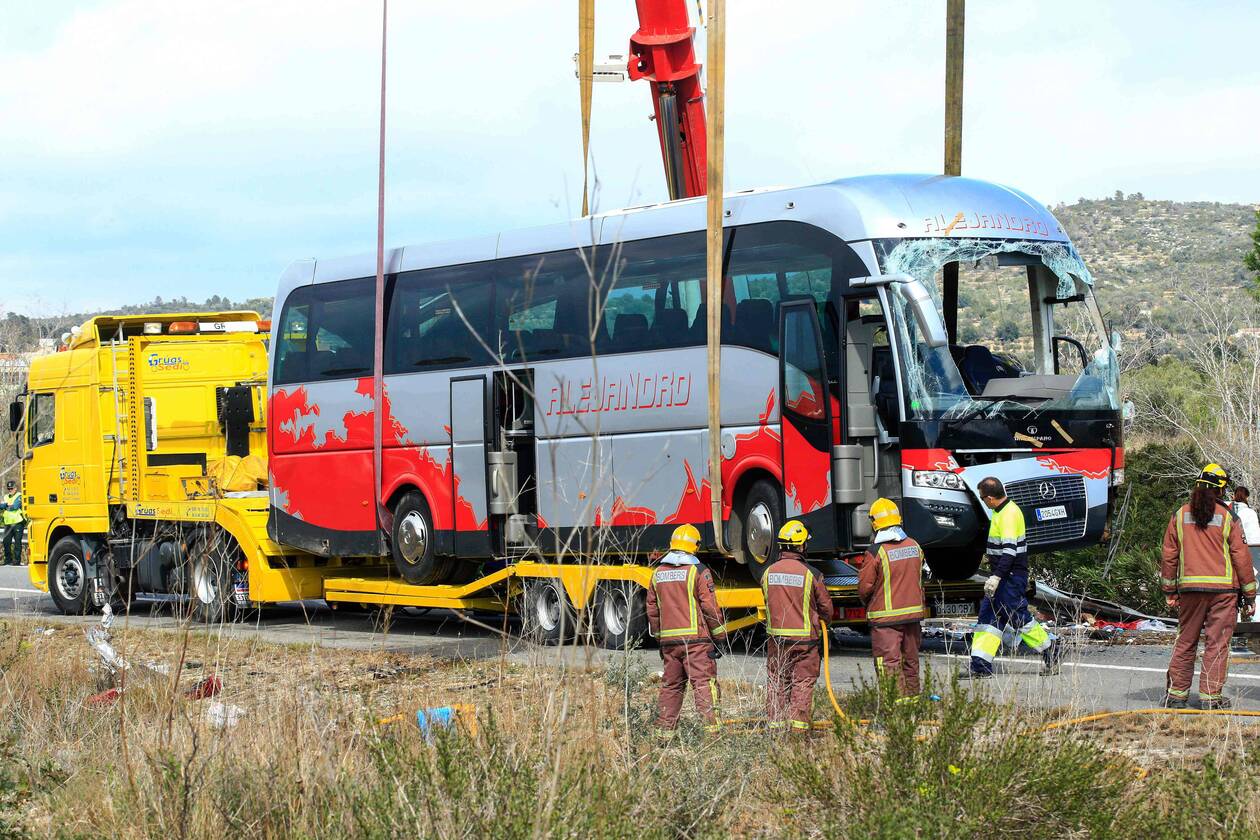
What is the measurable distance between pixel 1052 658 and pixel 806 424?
2.69 metres

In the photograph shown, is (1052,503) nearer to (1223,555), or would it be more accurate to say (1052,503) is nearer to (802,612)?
(1223,555)

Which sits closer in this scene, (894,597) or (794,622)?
(794,622)

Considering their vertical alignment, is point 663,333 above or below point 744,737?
above

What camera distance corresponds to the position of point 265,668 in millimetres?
13484

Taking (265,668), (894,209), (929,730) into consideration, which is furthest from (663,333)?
(929,730)

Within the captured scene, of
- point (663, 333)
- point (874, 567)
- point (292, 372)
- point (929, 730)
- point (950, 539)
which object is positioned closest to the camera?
point (929, 730)

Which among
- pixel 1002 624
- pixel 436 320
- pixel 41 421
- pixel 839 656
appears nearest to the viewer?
pixel 1002 624

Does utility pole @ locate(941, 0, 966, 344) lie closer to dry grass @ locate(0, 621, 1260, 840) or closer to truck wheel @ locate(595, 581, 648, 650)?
truck wheel @ locate(595, 581, 648, 650)

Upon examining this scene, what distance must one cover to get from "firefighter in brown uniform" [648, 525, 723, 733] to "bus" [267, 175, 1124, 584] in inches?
71.9

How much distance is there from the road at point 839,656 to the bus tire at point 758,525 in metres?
0.85

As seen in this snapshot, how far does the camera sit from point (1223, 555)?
10.5m

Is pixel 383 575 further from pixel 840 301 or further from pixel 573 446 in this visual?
pixel 840 301

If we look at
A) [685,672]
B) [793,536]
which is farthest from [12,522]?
[793,536]

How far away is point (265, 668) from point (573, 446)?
3.47 meters
